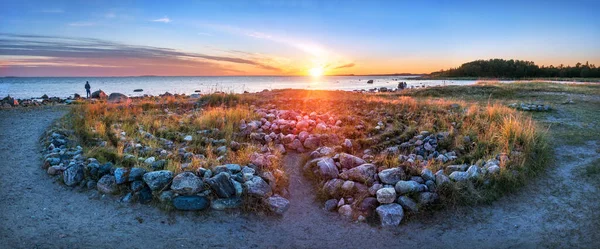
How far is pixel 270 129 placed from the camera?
10375 millimetres

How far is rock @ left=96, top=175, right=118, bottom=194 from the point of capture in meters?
5.89

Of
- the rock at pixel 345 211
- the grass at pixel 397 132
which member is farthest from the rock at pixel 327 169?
the rock at pixel 345 211

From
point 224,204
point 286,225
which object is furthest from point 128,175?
point 286,225

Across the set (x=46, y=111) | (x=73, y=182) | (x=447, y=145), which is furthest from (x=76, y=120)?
(x=447, y=145)

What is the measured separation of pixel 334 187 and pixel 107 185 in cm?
410

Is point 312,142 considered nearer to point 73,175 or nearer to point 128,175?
point 128,175

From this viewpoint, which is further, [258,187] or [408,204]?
[258,187]

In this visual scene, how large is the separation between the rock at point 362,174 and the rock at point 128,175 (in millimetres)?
3769

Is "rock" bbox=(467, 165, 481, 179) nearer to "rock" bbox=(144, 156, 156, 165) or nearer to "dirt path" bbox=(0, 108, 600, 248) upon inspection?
"dirt path" bbox=(0, 108, 600, 248)

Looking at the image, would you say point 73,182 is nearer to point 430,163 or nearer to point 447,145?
point 430,163

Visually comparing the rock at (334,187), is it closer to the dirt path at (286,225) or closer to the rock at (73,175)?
the dirt path at (286,225)

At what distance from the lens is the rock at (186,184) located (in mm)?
5562

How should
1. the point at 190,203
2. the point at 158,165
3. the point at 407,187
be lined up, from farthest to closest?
the point at 158,165 → the point at 407,187 → the point at 190,203

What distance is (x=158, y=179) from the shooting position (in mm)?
5793
